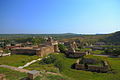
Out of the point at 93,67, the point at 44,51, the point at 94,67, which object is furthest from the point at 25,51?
the point at 94,67

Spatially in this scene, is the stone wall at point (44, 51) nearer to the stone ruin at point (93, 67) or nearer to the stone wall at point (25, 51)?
the stone wall at point (25, 51)

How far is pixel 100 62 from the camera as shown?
69.8 feet

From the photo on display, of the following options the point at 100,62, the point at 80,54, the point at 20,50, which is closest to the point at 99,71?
the point at 100,62

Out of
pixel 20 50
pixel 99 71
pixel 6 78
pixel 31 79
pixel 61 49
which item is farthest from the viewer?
pixel 61 49

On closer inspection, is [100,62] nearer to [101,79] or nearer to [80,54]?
[101,79]

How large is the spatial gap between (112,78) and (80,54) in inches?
602

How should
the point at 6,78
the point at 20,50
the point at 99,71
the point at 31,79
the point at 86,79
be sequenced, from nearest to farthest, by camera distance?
1. the point at 31,79
2. the point at 6,78
3. the point at 86,79
4. the point at 99,71
5. the point at 20,50

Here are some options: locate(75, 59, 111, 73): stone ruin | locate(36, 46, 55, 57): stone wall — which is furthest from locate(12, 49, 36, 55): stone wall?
locate(75, 59, 111, 73): stone ruin

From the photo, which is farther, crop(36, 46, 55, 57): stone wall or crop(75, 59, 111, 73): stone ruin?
crop(36, 46, 55, 57): stone wall

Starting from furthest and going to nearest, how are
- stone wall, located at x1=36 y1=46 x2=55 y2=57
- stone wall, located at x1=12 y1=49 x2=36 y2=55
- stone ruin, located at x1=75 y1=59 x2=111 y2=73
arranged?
stone wall, located at x1=12 y1=49 x2=36 y2=55, stone wall, located at x1=36 y1=46 x2=55 y2=57, stone ruin, located at x1=75 y1=59 x2=111 y2=73

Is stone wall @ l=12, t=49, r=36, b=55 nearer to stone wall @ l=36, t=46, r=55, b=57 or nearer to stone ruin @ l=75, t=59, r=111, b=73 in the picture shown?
stone wall @ l=36, t=46, r=55, b=57

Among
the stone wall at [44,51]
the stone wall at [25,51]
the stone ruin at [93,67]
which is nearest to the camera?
the stone ruin at [93,67]

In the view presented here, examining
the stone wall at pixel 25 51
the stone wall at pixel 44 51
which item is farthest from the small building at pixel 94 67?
the stone wall at pixel 25 51

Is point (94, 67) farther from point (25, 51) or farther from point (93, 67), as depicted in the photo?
point (25, 51)
